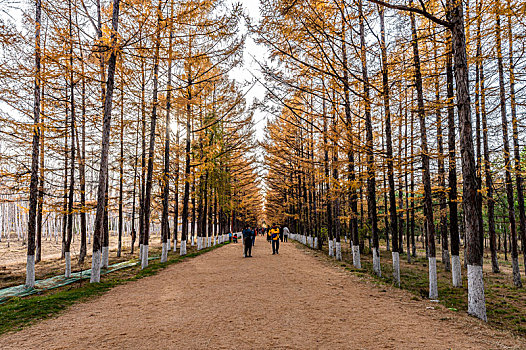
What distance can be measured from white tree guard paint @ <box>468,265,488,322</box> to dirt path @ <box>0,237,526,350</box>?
1.83 ft

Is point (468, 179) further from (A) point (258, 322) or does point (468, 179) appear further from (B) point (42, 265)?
(B) point (42, 265)

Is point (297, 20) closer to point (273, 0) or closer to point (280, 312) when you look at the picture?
point (273, 0)

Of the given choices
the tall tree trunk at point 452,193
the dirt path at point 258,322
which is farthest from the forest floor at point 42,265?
the tall tree trunk at point 452,193

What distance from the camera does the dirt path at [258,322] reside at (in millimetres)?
4141

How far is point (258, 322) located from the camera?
16.6 feet

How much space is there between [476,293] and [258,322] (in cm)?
450

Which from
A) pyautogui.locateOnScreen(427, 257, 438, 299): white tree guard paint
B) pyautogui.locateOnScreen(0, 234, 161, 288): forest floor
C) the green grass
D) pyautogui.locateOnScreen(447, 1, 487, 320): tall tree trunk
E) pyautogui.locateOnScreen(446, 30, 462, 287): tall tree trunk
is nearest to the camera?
the green grass

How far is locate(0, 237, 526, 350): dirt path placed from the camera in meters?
4.14

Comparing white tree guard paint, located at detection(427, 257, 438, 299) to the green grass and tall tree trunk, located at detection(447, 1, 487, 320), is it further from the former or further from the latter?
the green grass

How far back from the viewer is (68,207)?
13.2m

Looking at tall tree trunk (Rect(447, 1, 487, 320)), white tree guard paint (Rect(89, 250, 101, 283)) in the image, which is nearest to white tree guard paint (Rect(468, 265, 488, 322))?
tall tree trunk (Rect(447, 1, 487, 320))

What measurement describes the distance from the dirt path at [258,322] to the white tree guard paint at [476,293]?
56 centimetres

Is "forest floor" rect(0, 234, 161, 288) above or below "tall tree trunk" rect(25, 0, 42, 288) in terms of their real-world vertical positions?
below

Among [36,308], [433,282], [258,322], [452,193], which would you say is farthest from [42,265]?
[452,193]
